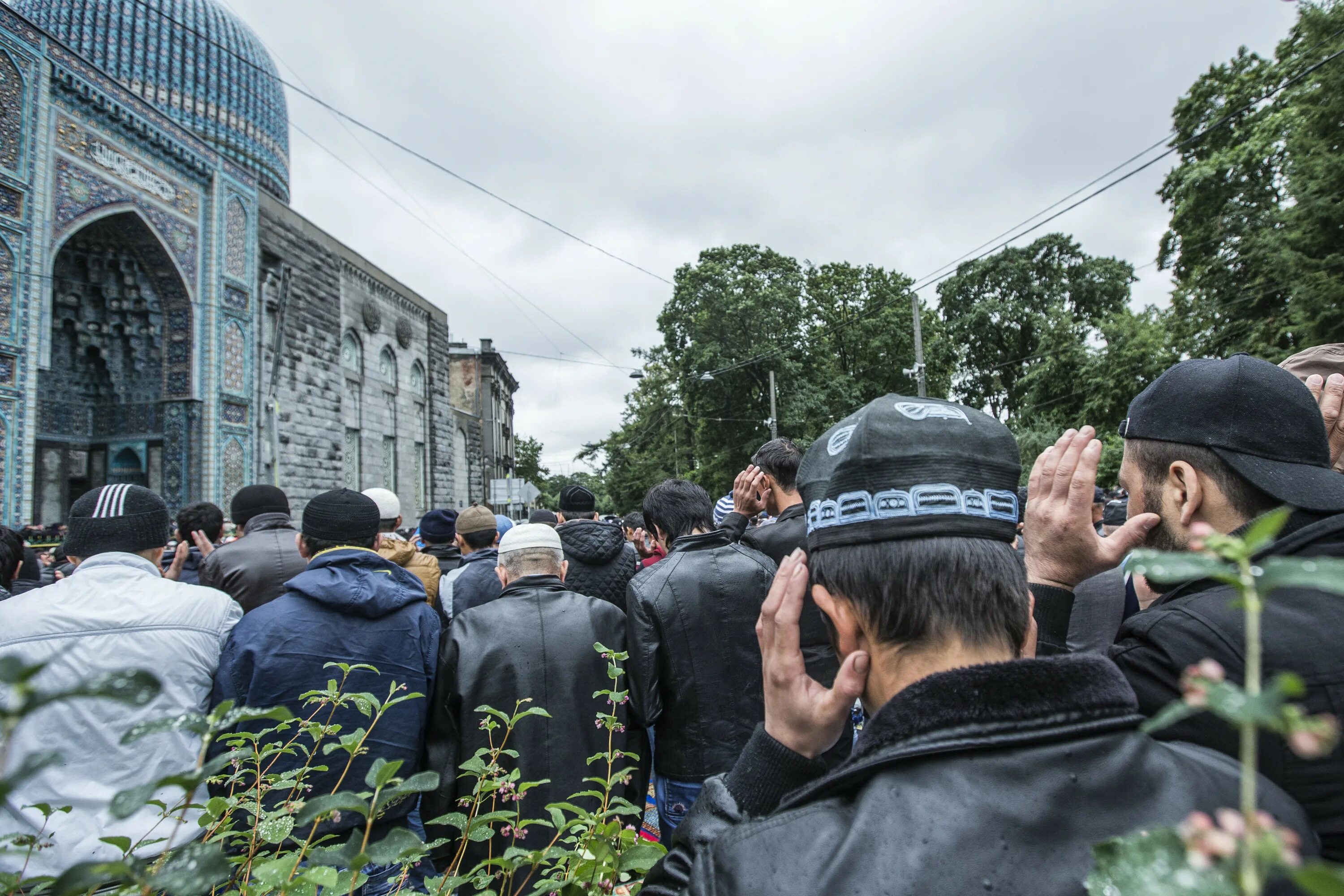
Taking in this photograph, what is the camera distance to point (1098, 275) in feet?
106

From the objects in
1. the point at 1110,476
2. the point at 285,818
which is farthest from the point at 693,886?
the point at 1110,476

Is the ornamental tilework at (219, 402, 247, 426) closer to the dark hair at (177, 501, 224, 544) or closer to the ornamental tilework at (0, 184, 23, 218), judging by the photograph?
the ornamental tilework at (0, 184, 23, 218)

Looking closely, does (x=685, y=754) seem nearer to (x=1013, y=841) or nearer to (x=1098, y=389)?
(x=1013, y=841)

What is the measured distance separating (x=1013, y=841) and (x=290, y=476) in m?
17.0

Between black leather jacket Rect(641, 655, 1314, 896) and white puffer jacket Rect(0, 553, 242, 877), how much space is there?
1.88 m

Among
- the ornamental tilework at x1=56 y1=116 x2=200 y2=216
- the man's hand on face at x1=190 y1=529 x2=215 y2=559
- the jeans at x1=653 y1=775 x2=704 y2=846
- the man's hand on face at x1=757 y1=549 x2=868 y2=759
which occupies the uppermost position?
the ornamental tilework at x1=56 y1=116 x2=200 y2=216

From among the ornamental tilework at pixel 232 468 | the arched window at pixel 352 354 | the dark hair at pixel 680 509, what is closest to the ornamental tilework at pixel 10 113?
the ornamental tilework at pixel 232 468

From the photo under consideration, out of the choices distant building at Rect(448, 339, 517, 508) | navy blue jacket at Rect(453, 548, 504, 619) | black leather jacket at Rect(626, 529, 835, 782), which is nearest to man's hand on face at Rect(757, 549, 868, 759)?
black leather jacket at Rect(626, 529, 835, 782)

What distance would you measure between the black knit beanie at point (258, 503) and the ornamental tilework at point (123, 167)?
1026 centimetres

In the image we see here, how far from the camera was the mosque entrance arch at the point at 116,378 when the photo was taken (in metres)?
12.9

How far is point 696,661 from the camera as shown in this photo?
10.1ft

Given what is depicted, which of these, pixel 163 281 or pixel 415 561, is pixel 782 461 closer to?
pixel 415 561

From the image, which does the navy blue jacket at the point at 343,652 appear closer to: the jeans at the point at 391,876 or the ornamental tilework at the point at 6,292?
the jeans at the point at 391,876

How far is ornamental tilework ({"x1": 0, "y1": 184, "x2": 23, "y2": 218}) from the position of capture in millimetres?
9820
